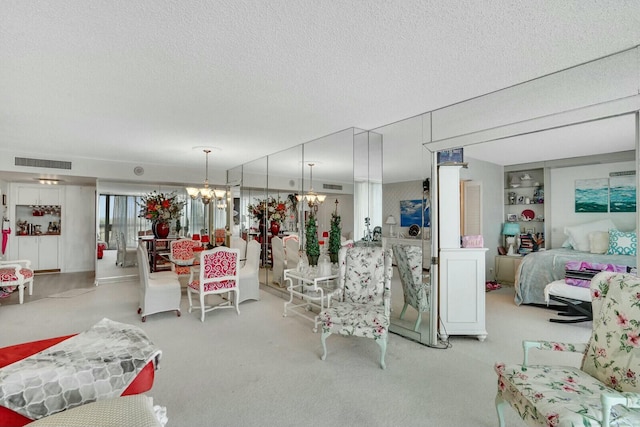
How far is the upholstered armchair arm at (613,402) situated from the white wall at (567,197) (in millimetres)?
4308

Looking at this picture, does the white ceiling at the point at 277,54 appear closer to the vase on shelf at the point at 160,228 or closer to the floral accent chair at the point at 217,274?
the floral accent chair at the point at 217,274

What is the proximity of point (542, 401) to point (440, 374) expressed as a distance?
1.22m

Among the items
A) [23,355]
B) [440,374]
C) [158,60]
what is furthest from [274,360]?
[158,60]

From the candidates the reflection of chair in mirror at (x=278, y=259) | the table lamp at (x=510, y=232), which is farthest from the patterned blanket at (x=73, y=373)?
the table lamp at (x=510, y=232)

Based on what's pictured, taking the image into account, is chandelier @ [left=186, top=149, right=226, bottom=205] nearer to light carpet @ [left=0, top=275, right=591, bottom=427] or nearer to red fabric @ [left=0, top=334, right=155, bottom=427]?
light carpet @ [left=0, top=275, right=591, bottom=427]

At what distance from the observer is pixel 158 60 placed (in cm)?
220

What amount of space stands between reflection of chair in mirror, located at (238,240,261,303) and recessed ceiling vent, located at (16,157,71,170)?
396 cm

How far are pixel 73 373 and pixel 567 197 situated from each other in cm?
647

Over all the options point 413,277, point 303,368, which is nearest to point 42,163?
point 303,368

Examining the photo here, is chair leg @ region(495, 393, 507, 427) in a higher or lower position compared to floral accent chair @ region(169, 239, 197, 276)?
lower

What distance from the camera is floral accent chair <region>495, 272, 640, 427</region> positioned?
1369 mm

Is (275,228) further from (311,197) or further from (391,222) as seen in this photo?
(391,222)

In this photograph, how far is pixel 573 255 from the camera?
174 inches

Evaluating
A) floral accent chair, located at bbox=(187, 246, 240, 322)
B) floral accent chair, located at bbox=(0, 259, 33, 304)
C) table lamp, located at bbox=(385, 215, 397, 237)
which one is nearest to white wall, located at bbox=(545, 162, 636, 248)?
table lamp, located at bbox=(385, 215, 397, 237)
